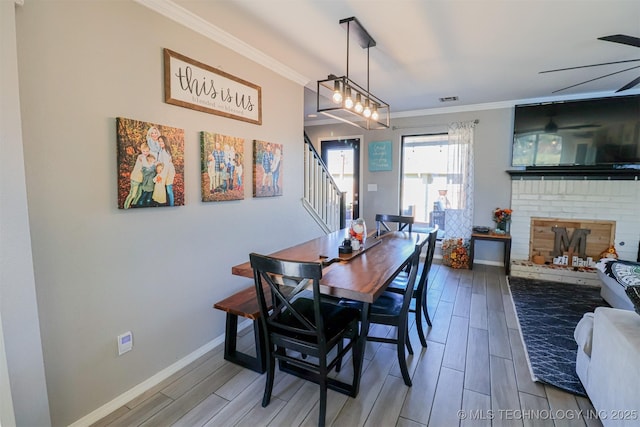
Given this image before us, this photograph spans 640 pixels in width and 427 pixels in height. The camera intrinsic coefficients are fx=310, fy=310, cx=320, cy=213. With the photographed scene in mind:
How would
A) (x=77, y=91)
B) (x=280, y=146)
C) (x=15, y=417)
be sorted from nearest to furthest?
(x=15, y=417)
(x=77, y=91)
(x=280, y=146)

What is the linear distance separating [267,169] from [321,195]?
127 centimetres

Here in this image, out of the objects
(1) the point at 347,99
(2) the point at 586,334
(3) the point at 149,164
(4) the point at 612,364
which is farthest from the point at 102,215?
(2) the point at 586,334

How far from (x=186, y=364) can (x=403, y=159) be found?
4712 mm

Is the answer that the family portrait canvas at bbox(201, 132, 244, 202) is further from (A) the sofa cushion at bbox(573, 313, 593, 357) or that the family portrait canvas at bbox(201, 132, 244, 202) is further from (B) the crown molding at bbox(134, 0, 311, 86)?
(A) the sofa cushion at bbox(573, 313, 593, 357)

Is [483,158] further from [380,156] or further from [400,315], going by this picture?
[400,315]

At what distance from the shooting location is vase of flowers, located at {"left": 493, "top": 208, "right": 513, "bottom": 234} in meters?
4.82

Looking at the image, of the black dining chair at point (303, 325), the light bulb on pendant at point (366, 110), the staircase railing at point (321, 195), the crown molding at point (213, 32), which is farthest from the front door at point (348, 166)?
the black dining chair at point (303, 325)

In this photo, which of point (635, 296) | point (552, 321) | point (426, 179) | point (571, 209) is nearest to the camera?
point (635, 296)

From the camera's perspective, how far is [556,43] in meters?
2.71

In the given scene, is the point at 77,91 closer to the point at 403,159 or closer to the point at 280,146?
the point at 280,146

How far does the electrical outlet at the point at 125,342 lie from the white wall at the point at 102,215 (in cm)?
4

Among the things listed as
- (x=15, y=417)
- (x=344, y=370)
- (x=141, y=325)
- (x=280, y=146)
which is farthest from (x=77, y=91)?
(x=344, y=370)

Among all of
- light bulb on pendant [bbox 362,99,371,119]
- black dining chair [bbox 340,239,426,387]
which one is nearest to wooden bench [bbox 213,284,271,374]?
black dining chair [bbox 340,239,426,387]

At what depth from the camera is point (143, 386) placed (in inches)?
81.4
